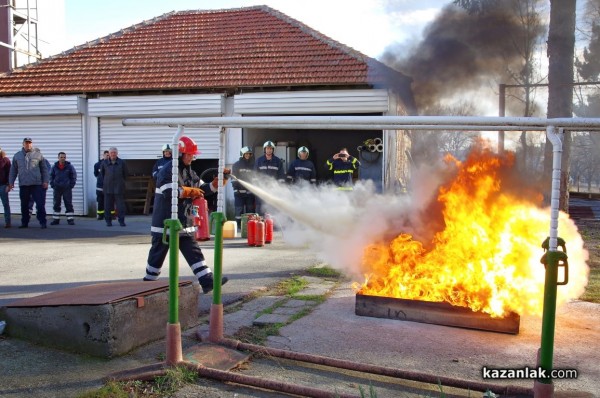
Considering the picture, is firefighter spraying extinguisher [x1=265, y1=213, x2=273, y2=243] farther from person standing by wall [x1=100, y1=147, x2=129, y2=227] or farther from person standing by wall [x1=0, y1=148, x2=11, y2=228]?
person standing by wall [x1=0, y1=148, x2=11, y2=228]

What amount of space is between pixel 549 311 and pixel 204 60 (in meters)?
14.6

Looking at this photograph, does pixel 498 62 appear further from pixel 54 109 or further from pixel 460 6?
pixel 54 109

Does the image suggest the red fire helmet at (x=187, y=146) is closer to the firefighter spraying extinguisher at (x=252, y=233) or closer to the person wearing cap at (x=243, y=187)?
the firefighter spraying extinguisher at (x=252, y=233)

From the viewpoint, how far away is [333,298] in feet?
20.2

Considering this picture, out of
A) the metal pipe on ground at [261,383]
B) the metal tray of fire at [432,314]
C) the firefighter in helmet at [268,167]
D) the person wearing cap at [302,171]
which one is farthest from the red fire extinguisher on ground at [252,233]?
the metal pipe on ground at [261,383]

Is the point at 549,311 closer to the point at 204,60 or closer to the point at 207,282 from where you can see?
the point at 207,282

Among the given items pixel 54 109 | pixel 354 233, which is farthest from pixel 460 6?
pixel 54 109

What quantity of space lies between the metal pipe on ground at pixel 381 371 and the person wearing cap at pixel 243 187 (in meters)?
8.03

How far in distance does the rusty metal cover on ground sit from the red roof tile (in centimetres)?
965

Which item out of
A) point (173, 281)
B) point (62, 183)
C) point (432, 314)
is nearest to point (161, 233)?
point (173, 281)

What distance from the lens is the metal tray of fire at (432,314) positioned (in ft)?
15.9

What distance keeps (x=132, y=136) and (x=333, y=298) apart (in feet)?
38.1

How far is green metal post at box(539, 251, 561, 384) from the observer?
2.98 meters

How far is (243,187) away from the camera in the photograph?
12.3 m
